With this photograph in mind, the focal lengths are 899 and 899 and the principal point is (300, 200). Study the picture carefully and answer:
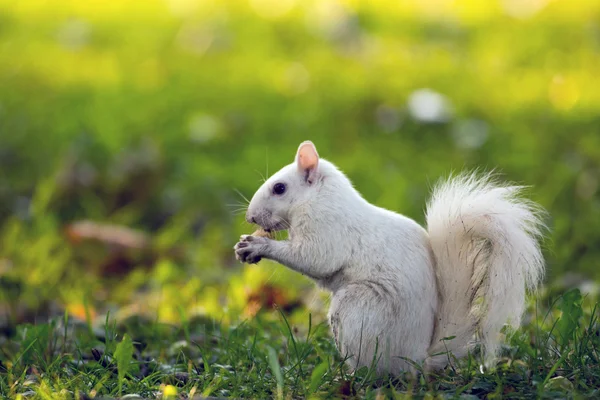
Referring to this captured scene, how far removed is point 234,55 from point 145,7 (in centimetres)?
185

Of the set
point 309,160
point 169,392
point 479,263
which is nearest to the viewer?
point 169,392

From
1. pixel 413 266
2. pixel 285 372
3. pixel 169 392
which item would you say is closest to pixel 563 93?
pixel 413 266

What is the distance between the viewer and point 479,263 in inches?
120

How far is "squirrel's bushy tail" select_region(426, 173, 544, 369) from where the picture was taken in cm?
294

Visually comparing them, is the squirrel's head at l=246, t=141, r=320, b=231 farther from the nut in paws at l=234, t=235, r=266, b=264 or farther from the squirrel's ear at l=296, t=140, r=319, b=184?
the nut in paws at l=234, t=235, r=266, b=264

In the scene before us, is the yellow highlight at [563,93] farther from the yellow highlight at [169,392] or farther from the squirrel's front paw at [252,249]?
the yellow highlight at [169,392]

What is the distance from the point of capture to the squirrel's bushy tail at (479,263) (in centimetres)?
294

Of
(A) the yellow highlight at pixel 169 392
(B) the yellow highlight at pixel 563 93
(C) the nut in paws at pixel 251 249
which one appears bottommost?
(A) the yellow highlight at pixel 169 392

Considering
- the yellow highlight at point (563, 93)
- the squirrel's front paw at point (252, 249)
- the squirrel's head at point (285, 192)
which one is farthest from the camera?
the yellow highlight at point (563, 93)

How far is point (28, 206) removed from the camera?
5.85 metres

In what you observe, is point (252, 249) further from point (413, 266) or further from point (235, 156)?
point (235, 156)

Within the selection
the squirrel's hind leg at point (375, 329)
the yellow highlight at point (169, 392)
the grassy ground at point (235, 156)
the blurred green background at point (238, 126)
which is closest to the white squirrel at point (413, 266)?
the squirrel's hind leg at point (375, 329)

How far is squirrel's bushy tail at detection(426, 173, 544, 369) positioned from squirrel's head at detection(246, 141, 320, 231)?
18.2 inches

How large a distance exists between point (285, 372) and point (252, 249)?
1.42 ft
